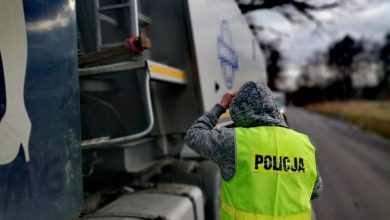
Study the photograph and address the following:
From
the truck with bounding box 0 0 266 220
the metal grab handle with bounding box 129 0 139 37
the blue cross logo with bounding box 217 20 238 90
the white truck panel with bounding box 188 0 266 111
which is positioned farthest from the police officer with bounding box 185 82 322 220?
the blue cross logo with bounding box 217 20 238 90

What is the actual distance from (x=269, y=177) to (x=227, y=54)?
80.2 inches

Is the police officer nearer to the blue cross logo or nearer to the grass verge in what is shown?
the blue cross logo

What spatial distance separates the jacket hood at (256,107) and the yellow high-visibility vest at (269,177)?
49 mm

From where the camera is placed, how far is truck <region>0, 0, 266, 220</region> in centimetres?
173


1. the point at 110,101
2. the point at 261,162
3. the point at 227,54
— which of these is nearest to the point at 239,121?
the point at 261,162

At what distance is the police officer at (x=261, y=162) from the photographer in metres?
2.20

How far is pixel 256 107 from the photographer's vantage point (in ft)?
7.52

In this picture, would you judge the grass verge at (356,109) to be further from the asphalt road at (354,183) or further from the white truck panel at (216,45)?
the white truck panel at (216,45)

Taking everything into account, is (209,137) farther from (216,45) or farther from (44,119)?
(216,45)

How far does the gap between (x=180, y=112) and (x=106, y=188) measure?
0.70 meters

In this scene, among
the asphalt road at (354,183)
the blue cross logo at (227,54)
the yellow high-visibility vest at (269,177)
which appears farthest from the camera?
the asphalt road at (354,183)

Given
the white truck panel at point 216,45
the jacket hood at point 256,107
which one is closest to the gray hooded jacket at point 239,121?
the jacket hood at point 256,107

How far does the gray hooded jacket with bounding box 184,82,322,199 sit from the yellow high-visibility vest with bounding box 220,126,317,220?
38mm

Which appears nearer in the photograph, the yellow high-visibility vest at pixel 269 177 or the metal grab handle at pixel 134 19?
the yellow high-visibility vest at pixel 269 177
